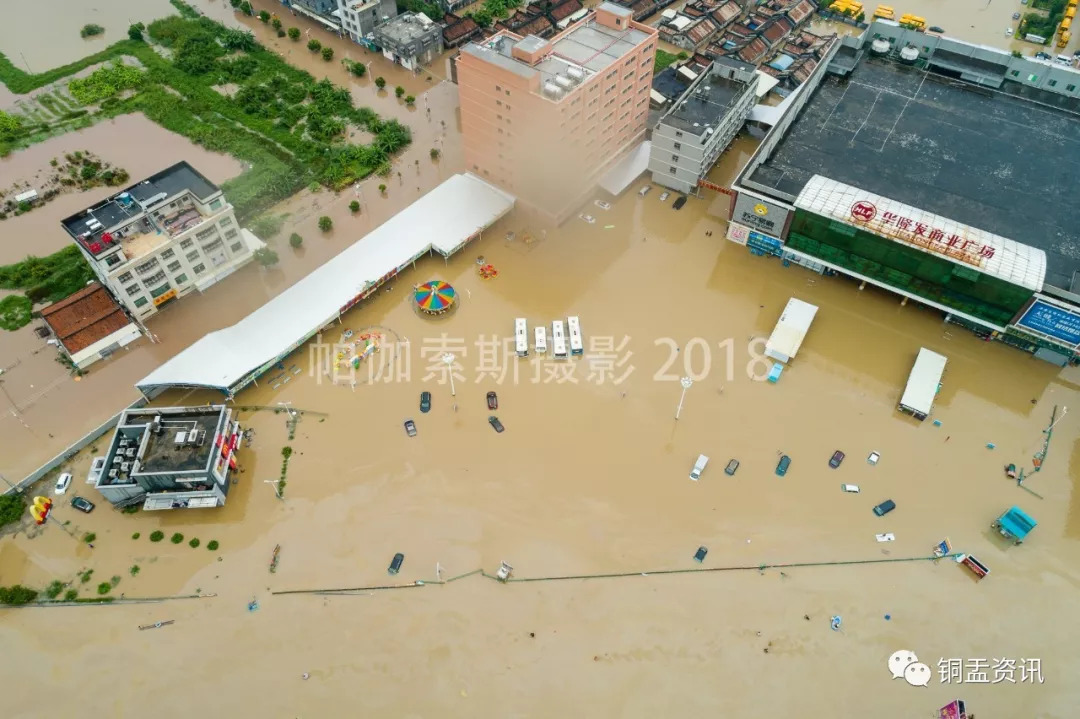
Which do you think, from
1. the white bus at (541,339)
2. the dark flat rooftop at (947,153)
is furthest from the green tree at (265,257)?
the dark flat rooftop at (947,153)

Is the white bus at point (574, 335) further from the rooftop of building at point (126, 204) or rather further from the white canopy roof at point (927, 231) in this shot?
the rooftop of building at point (126, 204)

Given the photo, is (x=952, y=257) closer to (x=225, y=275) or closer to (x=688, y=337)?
(x=688, y=337)

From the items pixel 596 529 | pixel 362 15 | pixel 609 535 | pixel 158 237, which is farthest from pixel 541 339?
pixel 362 15

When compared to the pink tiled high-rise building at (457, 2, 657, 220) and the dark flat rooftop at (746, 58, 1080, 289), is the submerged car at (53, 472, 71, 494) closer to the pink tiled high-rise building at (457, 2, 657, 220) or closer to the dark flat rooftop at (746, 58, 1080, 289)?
the pink tiled high-rise building at (457, 2, 657, 220)

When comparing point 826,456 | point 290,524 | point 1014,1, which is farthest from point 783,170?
point 1014,1

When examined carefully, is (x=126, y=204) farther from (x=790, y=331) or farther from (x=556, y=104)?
(x=790, y=331)

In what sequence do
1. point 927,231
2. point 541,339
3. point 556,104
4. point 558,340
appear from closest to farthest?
point 927,231 → point 556,104 → point 558,340 → point 541,339
